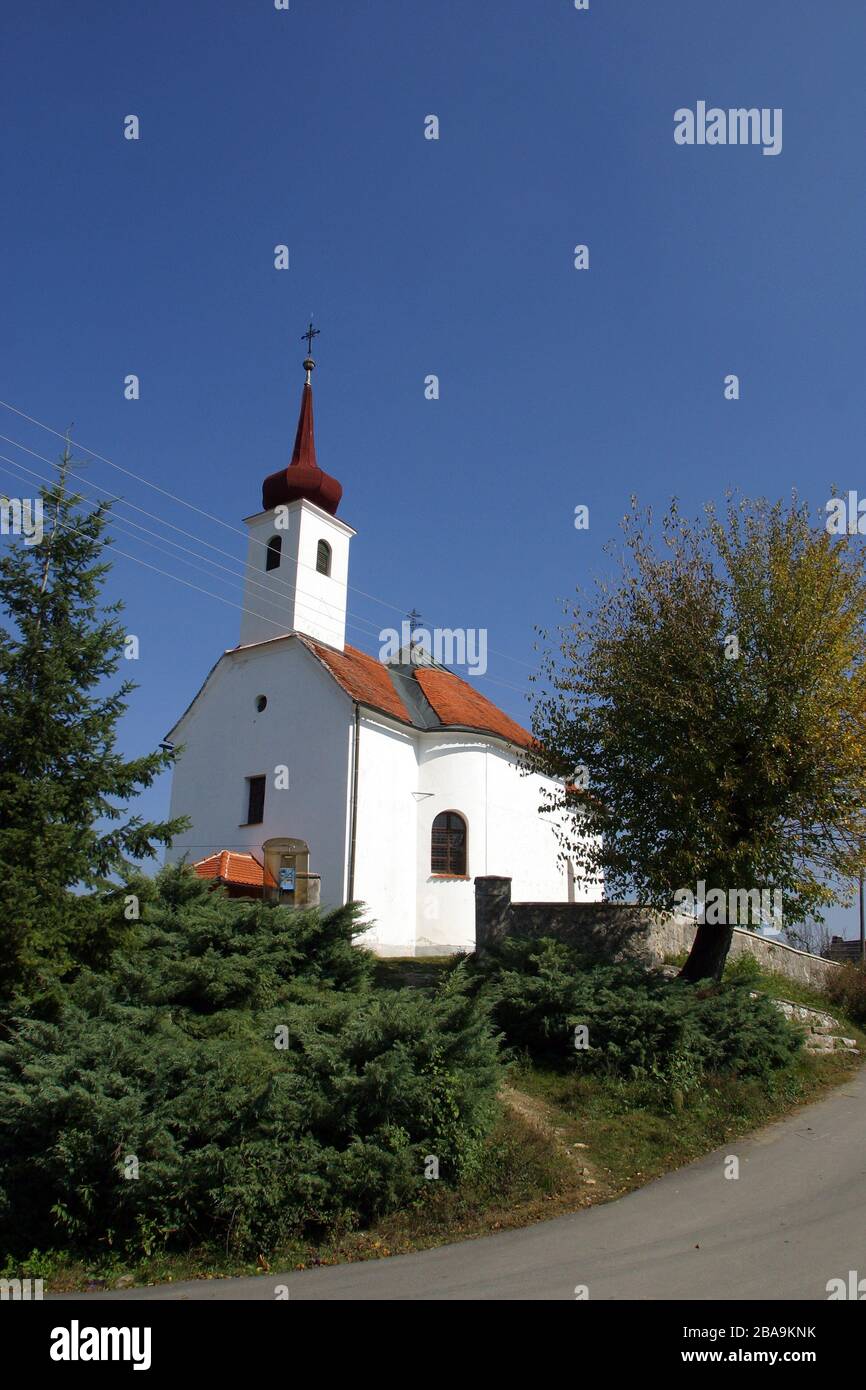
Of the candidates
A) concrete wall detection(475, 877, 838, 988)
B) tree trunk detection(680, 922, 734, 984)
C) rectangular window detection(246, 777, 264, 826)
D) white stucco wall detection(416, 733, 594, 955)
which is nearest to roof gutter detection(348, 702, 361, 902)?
white stucco wall detection(416, 733, 594, 955)

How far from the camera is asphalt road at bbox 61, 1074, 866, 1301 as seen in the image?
693cm

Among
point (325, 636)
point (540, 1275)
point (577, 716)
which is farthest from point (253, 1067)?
point (325, 636)

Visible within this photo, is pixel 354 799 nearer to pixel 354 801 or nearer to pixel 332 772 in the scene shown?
pixel 354 801

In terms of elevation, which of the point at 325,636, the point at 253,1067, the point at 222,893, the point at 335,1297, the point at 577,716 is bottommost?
the point at 335,1297

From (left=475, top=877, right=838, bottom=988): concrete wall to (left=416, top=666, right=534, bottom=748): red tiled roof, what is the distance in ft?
29.9

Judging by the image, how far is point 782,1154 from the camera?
10.6 meters

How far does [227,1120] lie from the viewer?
8.98 meters

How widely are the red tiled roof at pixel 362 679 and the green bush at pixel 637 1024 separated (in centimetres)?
1261

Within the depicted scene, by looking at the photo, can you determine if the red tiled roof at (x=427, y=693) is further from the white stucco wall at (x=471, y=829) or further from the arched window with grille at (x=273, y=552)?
the arched window with grille at (x=273, y=552)

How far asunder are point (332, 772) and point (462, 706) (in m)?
6.63

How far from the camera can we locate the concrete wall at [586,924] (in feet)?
57.1

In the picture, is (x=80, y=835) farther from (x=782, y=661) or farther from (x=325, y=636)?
(x=325, y=636)

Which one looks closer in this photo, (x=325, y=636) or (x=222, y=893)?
(x=222, y=893)

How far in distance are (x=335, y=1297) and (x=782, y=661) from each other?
1144 cm
